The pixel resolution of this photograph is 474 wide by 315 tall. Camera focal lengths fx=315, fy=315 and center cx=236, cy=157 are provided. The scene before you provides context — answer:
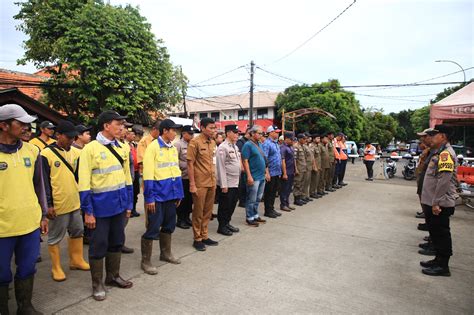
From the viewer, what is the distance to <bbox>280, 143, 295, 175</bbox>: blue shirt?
26.8ft

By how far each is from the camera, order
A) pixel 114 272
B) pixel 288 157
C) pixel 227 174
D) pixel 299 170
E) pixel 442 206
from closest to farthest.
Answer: pixel 114 272, pixel 442 206, pixel 227 174, pixel 288 157, pixel 299 170

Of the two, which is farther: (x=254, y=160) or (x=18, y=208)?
(x=254, y=160)

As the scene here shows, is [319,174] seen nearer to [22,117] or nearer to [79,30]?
[22,117]

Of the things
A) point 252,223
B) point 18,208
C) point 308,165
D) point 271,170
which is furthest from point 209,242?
point 308,165

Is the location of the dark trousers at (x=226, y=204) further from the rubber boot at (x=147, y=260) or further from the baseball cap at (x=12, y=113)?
the baseball cap at (x=12, y=113)

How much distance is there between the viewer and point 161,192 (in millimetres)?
4059

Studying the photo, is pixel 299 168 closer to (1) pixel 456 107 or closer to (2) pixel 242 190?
(2) pixel 242 190

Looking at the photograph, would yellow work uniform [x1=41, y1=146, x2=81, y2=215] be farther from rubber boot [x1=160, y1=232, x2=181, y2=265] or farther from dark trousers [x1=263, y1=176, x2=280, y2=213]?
dark trousers [x1=263, y1=176, x2=280, y2=213]

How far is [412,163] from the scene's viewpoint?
50.6 ft

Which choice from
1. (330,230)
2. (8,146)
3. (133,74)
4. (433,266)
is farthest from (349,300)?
(133,74)

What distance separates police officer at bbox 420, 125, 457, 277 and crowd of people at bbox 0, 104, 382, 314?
306 cm

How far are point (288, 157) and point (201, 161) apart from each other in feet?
12.0

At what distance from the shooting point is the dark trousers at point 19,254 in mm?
2686

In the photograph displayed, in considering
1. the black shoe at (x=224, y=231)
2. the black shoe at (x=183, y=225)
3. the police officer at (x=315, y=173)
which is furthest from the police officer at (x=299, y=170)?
the black shoe at (x=183, y=225)
